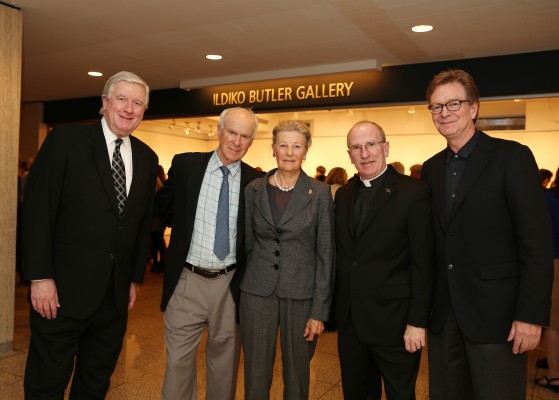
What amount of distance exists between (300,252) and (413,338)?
0.67 metres

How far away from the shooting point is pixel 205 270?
100 inches

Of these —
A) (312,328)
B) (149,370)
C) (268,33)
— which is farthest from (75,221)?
(268,33)

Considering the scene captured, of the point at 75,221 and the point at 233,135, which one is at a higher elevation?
the point at 233,135

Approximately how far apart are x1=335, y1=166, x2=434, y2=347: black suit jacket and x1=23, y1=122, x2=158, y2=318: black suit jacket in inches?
46.7

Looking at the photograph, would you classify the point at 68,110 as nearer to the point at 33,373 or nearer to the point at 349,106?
the point at 349,106

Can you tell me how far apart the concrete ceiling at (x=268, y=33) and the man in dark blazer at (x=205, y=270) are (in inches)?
82.5

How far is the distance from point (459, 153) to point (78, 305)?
196 cm

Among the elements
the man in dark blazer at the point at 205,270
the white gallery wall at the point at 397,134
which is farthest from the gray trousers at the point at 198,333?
the white gallery wall at the point at 397,134

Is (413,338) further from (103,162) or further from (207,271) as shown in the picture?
(103,162)

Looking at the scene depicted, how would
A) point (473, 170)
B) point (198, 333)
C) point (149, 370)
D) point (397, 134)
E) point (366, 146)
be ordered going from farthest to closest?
point (397, 134) < point (149, 370) < point (198, 333) < point (366, 146) < point (473, 170)

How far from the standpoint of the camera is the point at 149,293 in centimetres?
650

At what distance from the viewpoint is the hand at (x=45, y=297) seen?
2.15m

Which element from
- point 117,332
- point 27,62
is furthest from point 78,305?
point 27,62

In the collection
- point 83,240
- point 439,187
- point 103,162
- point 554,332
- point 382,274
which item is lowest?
point 554,332
